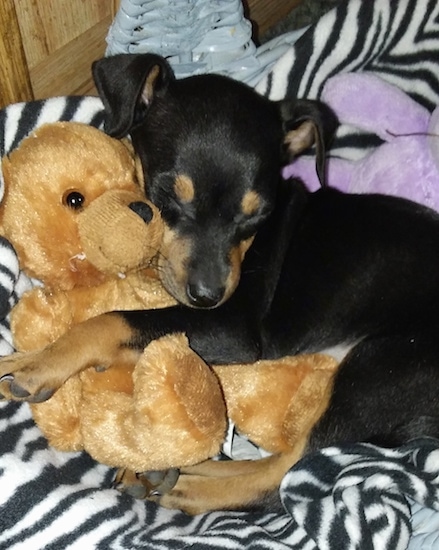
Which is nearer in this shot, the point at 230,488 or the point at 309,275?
the point at 230,488

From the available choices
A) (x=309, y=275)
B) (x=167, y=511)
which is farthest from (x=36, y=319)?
(x=309, y=275)

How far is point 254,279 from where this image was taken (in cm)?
231

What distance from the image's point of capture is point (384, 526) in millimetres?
1860

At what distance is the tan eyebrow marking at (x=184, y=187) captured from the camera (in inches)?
82.7

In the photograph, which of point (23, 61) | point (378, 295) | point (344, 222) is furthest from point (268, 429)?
point (23, 61)

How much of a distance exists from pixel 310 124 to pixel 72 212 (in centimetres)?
82

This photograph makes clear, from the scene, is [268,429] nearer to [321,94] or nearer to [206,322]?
[206,322]

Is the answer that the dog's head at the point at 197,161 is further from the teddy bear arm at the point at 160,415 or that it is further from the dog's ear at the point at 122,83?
the teddy bear arm at the point at 160,415

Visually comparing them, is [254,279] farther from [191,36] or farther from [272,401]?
[191,36]

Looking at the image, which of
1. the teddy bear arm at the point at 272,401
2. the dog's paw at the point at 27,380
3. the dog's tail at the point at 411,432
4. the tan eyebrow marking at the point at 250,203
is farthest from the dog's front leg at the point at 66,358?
the dog's tail at the point at 411,432

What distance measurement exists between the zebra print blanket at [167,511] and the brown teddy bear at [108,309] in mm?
89

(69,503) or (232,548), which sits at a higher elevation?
(69,503)

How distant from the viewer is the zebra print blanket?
182cm

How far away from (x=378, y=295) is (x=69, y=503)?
1065mm
